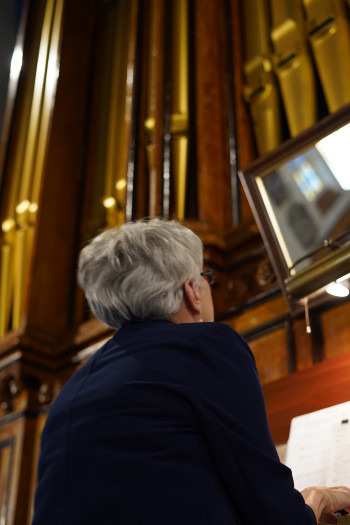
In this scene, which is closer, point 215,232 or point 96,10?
point 215,232

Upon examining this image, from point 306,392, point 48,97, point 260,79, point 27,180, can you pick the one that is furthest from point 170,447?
point 48,97

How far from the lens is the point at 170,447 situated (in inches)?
46.1

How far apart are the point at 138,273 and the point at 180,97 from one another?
206cm

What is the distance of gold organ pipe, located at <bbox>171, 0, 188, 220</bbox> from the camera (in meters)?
3.00

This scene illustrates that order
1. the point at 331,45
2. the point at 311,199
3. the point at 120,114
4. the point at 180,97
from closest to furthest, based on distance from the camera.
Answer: the point at 311,199
the point at 331,45
the point at 180,97
the point at 120,114

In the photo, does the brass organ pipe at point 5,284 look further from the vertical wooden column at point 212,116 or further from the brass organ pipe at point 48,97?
the vertical wooden column at point 212,116

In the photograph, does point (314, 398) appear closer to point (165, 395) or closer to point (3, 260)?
point (165, 395)

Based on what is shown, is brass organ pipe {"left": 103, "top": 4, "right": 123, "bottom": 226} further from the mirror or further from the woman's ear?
the woman's ear

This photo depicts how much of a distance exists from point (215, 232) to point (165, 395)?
158 centimetres

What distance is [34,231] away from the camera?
356 cm

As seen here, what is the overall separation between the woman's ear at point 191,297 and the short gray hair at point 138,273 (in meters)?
0.01

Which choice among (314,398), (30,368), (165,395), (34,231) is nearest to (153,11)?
(34,231)

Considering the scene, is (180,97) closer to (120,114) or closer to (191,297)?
(120,114)

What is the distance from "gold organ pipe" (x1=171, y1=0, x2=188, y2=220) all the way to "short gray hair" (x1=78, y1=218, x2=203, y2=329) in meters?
1.34
